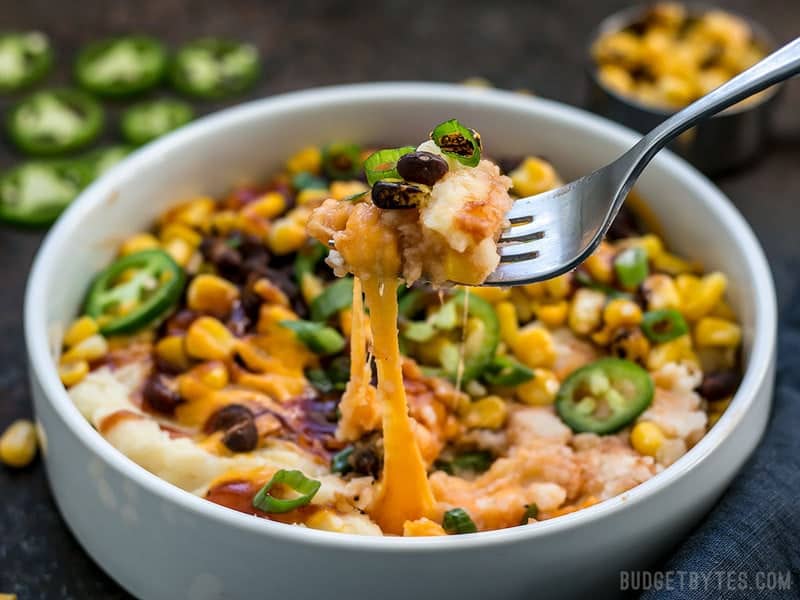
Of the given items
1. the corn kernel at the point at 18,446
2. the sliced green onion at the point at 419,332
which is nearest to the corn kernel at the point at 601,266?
the sliced green onion at the point at 419,332

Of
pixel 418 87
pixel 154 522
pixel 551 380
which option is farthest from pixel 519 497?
pixel 418 87

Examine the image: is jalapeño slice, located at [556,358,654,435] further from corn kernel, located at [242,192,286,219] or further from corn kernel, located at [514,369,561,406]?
corn kernel, located at [242,192,286,219]

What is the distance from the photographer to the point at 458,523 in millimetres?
2918

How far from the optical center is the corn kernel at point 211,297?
366cm

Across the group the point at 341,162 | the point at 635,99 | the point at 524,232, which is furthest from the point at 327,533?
the point at 635,99

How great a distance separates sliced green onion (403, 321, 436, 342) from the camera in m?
3.50

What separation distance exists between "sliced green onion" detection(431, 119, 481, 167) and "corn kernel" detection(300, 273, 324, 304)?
1120 mm

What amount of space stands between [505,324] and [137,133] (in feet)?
7.86

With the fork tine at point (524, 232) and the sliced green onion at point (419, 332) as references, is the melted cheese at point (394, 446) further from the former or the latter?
the sliced green onion at point (419, 332)

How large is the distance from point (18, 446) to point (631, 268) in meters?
2.15

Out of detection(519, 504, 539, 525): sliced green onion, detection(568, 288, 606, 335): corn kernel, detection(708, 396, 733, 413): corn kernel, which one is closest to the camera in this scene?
detection(519, 504, 539, 525): sliced green onion

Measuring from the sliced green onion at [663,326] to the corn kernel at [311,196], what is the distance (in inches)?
47.9

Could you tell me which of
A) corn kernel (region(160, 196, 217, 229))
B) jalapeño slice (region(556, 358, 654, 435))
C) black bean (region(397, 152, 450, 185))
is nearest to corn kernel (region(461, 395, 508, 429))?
jalapeño slice (region(556, 358, 654, 435))

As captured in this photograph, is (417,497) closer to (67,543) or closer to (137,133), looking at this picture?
(67,543)
